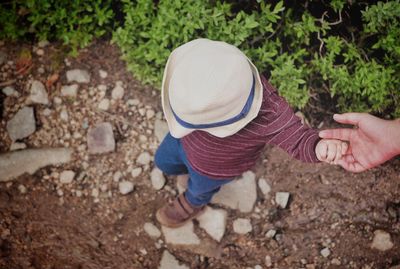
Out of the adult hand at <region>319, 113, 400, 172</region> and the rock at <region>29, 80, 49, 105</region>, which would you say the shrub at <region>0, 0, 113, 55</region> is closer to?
the rock at <region>29, 80, 49, 105</region>

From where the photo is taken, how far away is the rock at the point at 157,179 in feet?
11.5

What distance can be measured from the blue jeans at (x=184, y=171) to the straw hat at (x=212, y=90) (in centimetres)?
57

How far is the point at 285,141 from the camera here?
2.31 m

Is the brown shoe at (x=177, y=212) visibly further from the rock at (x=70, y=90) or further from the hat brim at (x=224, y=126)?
the rock at (x=70, y=90)

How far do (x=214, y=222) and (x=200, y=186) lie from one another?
769 mm

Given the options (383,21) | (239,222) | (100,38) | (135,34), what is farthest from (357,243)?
(100,38)

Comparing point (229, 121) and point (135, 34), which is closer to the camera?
point (229, 121)

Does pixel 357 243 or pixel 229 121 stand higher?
pixel 229 121

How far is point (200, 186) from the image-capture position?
9.18 feet

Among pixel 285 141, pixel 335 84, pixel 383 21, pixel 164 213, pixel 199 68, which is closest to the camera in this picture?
pixel 199 68

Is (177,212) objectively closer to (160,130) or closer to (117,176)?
(117,176)

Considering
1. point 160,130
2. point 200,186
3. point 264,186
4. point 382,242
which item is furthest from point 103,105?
point 382,242

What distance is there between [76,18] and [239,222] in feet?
7.78

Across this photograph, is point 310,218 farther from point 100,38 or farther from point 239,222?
point 100,38
